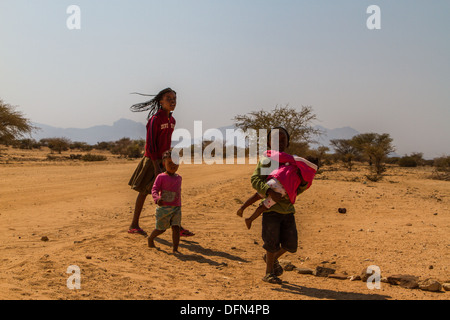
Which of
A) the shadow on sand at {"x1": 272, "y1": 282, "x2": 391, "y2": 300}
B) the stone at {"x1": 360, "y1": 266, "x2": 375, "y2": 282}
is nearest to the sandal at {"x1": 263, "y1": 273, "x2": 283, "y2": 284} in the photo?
the shadow on sand at {"x1": 272, "y1": 282, "x2": 391, "y2": 300}

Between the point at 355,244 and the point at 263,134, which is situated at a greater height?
the point at 263,134

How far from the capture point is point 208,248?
6.57 m

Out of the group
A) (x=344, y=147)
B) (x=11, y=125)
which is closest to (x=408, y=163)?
(x=344, y=147)

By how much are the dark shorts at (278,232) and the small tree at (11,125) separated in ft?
87.9

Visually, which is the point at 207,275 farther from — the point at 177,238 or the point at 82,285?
the point at 82,285

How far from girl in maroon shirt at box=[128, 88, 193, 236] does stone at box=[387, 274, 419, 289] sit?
132 inches

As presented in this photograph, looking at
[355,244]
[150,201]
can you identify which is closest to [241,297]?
[355,244]

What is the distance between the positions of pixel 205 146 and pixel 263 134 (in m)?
21.8

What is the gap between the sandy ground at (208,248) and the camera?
4352 millimetres

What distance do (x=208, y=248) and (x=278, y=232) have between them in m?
2.07

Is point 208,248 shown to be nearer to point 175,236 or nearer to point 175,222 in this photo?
point 175,236

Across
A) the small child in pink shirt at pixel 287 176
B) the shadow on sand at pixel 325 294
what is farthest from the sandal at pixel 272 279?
Answer: the small child in pink shirt at pixel 287 176

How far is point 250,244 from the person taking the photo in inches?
278

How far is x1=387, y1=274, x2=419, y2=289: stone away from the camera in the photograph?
15.2 feet
